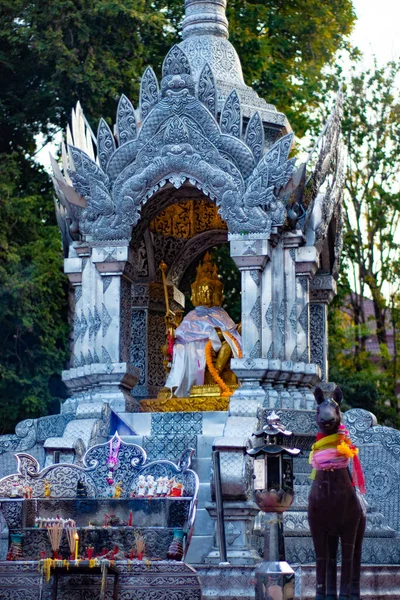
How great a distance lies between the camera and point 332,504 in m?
11.3

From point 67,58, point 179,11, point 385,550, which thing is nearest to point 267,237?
point 385,550

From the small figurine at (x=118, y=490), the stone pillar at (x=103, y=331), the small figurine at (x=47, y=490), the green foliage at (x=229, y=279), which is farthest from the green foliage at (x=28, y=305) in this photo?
the small figurine at (x=118, y=490)

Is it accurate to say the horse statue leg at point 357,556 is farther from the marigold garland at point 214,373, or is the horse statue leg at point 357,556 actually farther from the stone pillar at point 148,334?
the stone pillar at point 148,334

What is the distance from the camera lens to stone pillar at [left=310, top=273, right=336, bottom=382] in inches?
693

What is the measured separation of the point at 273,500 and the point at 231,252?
4.78 m

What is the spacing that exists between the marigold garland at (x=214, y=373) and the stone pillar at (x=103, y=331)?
1.17 m

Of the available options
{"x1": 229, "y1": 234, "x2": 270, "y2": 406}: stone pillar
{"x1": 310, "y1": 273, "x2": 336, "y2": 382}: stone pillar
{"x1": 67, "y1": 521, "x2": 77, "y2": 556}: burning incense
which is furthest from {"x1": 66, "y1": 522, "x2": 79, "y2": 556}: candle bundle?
{"x1": 310, "y1": 273, "x2": 336, "y2": 382}: stone pillar

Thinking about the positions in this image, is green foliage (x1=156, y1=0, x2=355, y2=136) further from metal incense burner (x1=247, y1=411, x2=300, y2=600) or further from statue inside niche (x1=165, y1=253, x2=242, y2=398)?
metal incense burner (x1=247, y1=411, x2=300, y2=600)

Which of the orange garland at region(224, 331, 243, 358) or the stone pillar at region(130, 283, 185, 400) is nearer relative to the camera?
the orange garland at region(224, 331, 243, 358)

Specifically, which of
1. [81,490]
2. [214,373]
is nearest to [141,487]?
[81,490]

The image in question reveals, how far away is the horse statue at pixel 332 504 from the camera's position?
445 inches

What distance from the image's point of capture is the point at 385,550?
14.0m

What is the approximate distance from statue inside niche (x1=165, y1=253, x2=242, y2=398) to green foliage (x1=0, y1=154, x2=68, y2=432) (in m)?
4.35

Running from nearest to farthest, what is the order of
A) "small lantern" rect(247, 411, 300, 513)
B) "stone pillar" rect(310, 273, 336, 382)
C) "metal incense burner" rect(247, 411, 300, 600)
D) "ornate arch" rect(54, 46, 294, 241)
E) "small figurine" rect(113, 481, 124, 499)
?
"metal incense burner" rect(247, 411, 300, 600)
"small lantern" rect(247, 411, 300, 513)
"small figurine" rect(113, 481, 124, 499)
"ornate arch" rect(54, 46, 294, 241)
"stone pillar" rect(310, 273, 336, 382)
